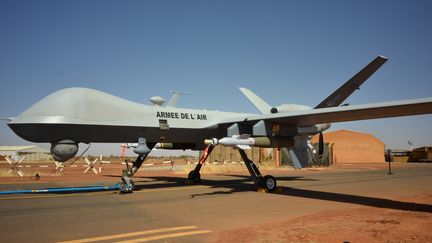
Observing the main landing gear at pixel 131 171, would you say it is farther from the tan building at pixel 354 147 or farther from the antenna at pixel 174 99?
the tan building at pixel 354 147

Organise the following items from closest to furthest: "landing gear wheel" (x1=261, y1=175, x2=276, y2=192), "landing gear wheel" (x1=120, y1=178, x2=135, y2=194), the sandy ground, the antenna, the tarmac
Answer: the sandy ground → the tarmac → "landing gear wheel" (x1=120, y1=178, x2=135, y2=194) → "landing gear wheel" (x1=261, y1=175, x2=276, y2=192) → the antenna

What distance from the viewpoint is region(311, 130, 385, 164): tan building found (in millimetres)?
→ 68062

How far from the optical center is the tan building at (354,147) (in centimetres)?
6806

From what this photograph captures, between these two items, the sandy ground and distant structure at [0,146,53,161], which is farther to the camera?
distant structure at [0,146,53,161]

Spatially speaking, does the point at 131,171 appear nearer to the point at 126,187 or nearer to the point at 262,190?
the point at 126,187

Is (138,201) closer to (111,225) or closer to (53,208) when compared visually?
(53,208)

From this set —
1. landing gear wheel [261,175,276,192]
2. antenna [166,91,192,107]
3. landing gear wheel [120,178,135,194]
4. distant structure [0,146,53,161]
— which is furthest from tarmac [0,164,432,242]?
distant structure [0,146,53,161]

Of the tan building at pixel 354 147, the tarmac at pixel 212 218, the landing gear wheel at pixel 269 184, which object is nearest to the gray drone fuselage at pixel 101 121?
the tarmac at pixel 212 218

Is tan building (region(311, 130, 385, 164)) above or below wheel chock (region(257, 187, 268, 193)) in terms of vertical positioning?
above

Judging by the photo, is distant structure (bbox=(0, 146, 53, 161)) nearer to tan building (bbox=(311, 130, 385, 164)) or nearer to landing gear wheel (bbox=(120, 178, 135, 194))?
tan building (bbox=(311, 130, 385, 164))

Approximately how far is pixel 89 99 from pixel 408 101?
38.9 feet

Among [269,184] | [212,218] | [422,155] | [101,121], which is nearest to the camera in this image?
[212,218]

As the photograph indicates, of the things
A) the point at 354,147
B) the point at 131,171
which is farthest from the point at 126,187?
the point at 354,147

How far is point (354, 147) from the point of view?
69.8m
